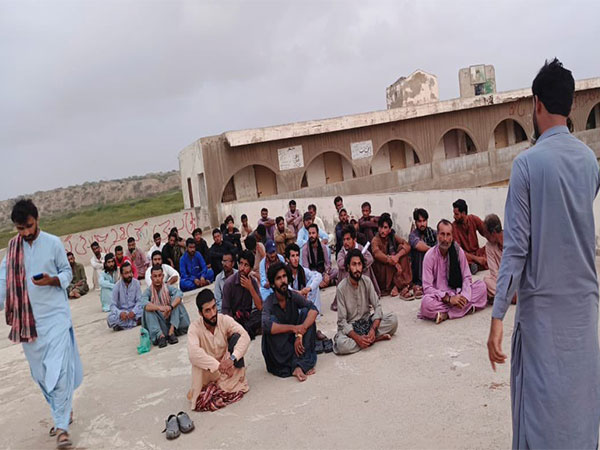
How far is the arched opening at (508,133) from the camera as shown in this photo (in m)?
27.1

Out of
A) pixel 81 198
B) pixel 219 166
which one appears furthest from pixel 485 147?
pixel 81 198

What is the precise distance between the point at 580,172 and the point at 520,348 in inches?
28.4

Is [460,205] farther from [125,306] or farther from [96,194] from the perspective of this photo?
[96,194]

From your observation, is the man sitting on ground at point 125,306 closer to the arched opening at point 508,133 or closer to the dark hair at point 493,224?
the dark hair at point 493,224

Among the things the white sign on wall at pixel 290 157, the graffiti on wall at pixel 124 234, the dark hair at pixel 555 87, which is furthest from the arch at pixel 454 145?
the dark hair at pixel 555 87

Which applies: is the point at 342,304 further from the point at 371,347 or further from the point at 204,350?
the point at 204,350

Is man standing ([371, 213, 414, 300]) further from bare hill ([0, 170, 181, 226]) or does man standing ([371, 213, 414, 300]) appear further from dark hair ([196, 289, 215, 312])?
bare hill ([0, 170, 181, 226])

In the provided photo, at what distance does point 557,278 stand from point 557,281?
0.4 inches

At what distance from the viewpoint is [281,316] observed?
4773 mm

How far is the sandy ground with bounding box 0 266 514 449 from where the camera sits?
129 inches

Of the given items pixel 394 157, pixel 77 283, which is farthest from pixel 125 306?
pixel 394 157

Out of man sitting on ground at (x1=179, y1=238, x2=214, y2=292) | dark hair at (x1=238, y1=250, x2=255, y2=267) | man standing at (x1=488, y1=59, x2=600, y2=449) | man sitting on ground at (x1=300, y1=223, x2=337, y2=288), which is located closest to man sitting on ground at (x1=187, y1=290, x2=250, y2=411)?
dark hair at (x1=238, y1=250, x2=255, y2=267)

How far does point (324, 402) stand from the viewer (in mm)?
3875

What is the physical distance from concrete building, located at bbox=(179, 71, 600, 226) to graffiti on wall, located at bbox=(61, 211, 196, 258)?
133 cm
